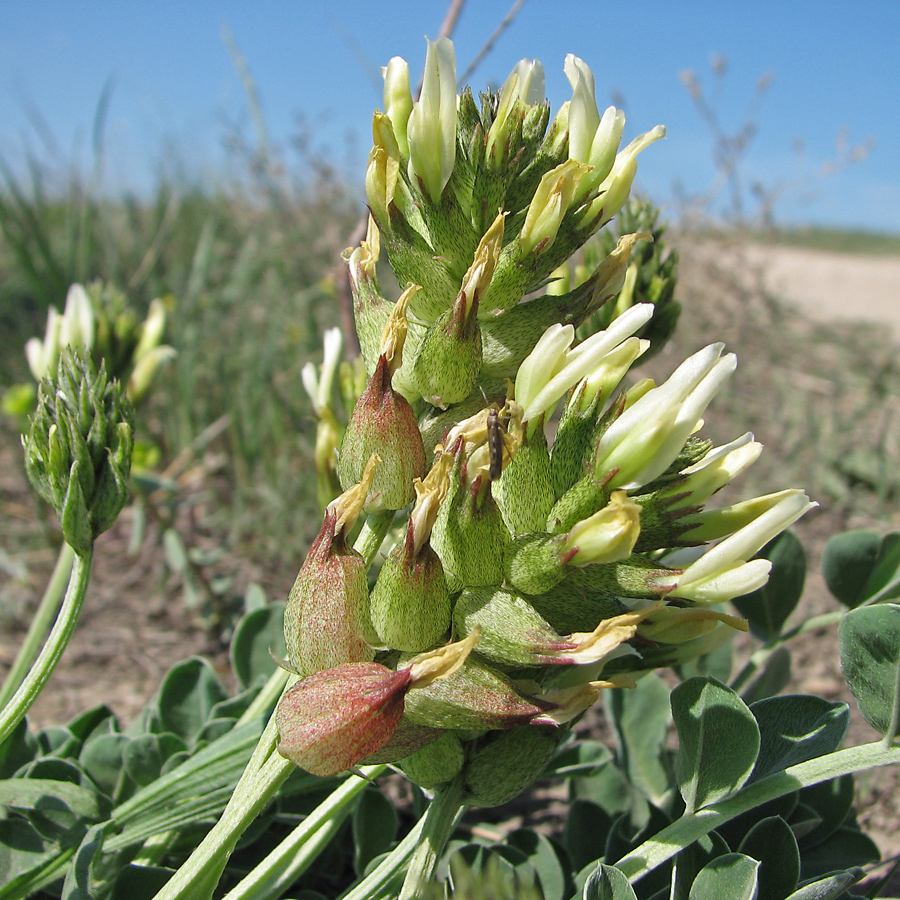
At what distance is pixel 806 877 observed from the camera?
1308mm

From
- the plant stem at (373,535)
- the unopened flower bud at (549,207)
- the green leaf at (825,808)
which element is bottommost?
the green leaf at (825,808)

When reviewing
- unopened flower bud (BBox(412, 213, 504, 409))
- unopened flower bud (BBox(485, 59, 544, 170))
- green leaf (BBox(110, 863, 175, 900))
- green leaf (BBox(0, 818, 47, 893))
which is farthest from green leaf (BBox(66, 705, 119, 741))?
unopened flower bud (BBox(485, 59, 544, 170))

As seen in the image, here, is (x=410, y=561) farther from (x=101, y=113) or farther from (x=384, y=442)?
(x=101, y=113)

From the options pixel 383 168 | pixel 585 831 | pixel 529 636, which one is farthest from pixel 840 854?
pixel 383 168

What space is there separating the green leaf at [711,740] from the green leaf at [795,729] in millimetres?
74

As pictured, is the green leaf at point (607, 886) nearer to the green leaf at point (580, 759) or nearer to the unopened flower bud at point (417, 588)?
the unopened flower bud at point (417, 588)

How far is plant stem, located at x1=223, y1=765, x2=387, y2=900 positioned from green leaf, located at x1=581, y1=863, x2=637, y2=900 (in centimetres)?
30

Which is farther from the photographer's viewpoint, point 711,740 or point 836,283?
point 836,283

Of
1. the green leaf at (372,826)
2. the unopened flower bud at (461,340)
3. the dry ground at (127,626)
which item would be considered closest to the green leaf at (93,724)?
the green leaf at (372,826)

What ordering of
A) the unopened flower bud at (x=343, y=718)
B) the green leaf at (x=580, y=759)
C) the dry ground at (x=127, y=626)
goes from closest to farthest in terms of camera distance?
the unopened flower bud at (x=343, y=718)
the green leaf at (x=580, y=759)
the dry ground at (x=127, y=626)

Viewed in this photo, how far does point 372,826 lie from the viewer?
55.1 inches

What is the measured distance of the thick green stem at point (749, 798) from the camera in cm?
99

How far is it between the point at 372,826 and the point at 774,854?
65 centimetres

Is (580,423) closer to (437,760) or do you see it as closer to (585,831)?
(437,760)
